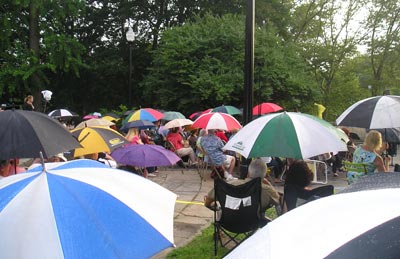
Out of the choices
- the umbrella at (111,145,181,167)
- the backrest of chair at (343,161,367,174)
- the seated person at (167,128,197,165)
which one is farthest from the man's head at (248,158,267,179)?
the seated person at (167,128,197,165)

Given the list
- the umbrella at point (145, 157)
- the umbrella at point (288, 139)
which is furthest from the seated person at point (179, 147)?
the umbrella at point (288, 139)

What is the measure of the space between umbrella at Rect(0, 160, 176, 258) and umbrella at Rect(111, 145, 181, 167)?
2.70m

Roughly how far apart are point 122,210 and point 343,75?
30111mm

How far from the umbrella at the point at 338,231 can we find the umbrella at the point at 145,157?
3802 mm

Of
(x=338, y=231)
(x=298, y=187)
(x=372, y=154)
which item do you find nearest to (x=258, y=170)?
(x=298, y=187)

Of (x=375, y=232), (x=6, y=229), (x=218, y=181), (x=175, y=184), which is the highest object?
(x=375, y=232)

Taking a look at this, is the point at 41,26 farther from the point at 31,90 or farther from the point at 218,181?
the point at 218,181

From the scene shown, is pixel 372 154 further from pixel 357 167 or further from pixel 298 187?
pixel 298 187

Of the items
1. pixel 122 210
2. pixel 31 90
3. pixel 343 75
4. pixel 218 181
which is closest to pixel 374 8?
pixel 343 75

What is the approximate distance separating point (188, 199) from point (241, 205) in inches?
131

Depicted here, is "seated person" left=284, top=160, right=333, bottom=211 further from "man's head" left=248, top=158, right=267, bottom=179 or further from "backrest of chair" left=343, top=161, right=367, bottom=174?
"backrest of chair" left=343, top=161, right=367, bottom=174

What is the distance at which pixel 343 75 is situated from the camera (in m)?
30.1

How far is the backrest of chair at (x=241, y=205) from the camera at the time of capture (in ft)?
16.4

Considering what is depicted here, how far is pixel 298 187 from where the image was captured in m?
5.07
